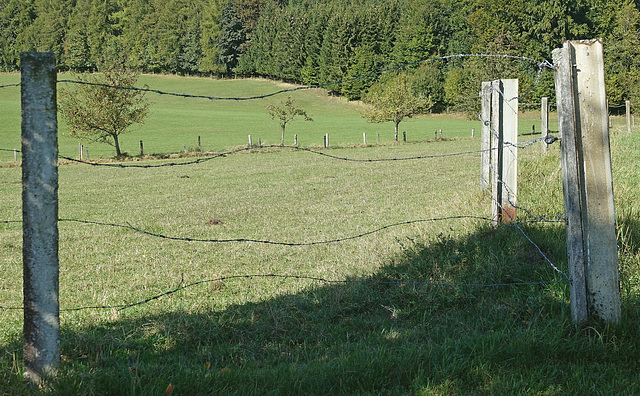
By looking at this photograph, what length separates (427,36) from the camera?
306 ft

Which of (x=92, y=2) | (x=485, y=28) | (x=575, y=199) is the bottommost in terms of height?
(x=575, y=199)

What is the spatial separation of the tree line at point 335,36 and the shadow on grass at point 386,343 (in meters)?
44.7

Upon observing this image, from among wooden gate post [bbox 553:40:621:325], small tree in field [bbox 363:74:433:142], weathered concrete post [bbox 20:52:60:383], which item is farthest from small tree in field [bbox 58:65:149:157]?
wooden gate post [bbox 553:40:621:325]

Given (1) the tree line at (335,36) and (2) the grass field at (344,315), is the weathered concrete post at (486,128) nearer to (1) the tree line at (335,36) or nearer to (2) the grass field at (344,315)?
(2) the grass field at (344,315)

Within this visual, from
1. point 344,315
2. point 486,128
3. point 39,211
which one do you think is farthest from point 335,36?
point 39,211

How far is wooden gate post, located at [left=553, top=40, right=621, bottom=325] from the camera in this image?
4.09 m

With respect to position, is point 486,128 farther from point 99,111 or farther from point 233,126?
point 233,126

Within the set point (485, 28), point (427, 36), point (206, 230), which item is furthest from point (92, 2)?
point (206, 230)

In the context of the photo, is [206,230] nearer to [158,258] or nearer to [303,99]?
[158,258]

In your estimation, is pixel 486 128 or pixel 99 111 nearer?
pixel 486 128

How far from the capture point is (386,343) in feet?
13.7

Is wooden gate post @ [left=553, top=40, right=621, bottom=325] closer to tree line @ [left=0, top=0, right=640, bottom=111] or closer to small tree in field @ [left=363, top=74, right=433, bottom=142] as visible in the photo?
tree line @ [left=0, top=0, right=640, bottom=111]

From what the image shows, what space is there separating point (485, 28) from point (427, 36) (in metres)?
12.4

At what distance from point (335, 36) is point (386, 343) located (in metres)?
103
